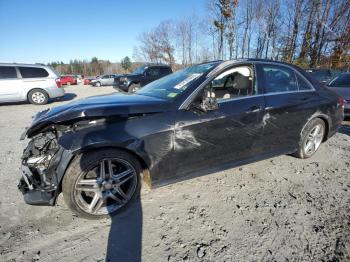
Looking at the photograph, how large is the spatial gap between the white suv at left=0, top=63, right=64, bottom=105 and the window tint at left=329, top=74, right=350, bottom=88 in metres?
11.3

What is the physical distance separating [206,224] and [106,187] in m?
1.14

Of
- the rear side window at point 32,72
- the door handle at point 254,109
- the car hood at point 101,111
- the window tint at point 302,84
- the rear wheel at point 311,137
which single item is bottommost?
the rear wheel at point 311,137

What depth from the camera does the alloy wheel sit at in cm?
233

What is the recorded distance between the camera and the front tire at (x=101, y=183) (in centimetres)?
222

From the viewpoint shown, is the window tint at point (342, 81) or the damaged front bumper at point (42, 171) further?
the window tint at point (342, 81)

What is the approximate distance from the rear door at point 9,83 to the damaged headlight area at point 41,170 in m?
8.86

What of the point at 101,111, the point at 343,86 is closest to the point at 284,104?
the point at 101,111

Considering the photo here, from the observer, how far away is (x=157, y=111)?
249cm

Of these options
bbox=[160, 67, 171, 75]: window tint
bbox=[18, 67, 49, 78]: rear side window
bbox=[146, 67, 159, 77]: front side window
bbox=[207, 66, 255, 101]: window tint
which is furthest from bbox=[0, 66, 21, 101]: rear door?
bbox=[207, 66, 255, 101]: window tint

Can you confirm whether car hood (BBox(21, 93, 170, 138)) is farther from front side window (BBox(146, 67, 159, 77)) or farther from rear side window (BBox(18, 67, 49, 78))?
front side window (BBox(146, 67, 159, 77))

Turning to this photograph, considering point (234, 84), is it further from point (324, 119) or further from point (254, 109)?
point (324, 119)

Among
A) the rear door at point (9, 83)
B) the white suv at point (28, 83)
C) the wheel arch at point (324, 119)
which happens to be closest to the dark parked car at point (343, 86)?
the wheel arch at point (324, 119)

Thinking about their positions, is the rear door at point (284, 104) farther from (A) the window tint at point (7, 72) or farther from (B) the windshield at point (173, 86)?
(A) the window tint at point (7, 72)

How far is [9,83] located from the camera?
9406mm
